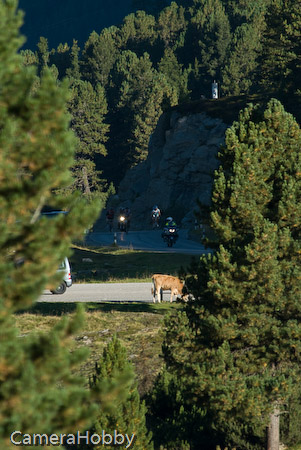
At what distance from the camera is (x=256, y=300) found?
1553cm

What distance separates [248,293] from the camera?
49.4 ft

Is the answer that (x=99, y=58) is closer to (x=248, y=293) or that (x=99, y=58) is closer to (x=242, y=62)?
(x=242, y=62)

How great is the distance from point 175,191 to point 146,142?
966 inches

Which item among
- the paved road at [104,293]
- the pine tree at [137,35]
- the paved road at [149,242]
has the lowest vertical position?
the paved road at [104,293]

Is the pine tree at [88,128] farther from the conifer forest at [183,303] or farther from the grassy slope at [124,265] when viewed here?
the conifer forest at [183,303]

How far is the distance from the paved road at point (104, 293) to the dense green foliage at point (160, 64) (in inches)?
2120

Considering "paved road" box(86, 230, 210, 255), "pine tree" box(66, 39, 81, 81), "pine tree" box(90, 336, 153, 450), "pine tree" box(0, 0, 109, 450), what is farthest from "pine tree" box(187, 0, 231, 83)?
"pine tree" box(0, 0, 109, 450)

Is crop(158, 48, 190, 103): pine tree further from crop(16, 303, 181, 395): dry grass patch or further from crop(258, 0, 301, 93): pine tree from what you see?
crop(16, 303, 181, 395): dry grass patch

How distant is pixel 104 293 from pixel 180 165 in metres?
50.5

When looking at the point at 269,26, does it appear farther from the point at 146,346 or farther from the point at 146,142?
the point at 146,346

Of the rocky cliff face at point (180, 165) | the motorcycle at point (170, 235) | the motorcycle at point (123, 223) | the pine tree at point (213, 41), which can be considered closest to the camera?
the motorcycle at point (170, 235)

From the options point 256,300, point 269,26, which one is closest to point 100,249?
point 256,300

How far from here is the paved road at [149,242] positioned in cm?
4620

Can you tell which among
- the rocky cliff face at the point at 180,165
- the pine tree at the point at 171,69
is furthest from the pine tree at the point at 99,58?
the rocky cliff face at the point at 180,165
